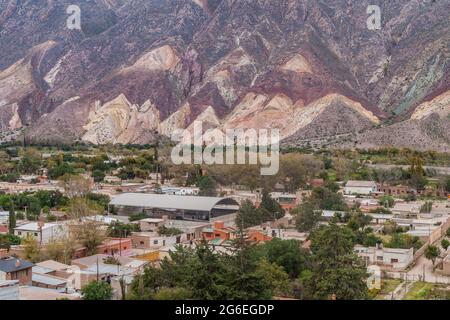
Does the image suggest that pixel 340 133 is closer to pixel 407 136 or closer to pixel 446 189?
pixel 407 136

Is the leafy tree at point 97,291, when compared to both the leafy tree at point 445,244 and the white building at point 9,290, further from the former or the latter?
the leafy tree at point 445,244

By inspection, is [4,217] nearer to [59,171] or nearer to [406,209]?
[59,171]

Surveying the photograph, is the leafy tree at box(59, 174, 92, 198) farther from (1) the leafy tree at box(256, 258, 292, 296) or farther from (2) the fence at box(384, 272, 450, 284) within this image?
(1) the leafy tree at box(256, 258, 292, 296)

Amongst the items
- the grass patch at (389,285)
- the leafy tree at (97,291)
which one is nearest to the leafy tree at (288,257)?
the grass patch at (389,285)

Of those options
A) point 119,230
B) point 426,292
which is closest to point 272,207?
point 119,230

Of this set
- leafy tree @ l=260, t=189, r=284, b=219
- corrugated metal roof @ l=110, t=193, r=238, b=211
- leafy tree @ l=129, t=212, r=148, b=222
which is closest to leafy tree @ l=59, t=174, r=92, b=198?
corrugated metal roof @ l=110, t=193, r=238, b=211

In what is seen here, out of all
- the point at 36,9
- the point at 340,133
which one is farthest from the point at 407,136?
the point at 36,9
